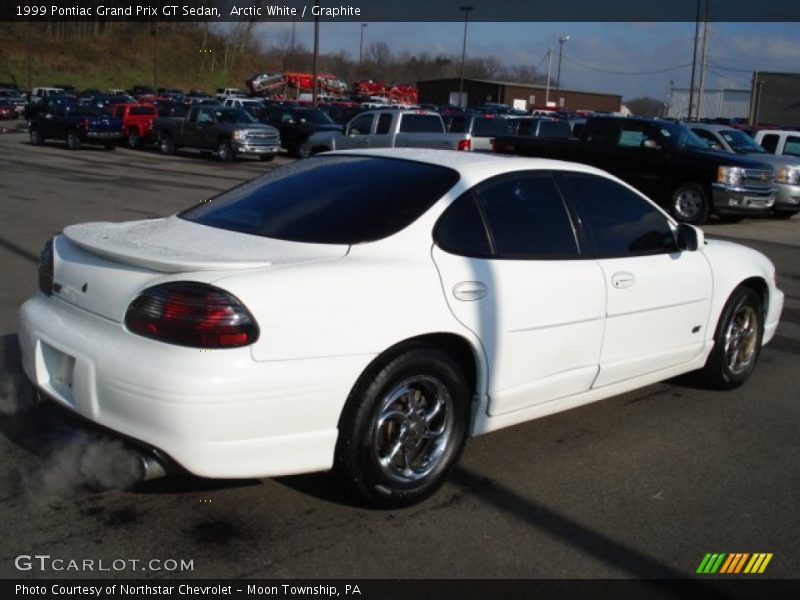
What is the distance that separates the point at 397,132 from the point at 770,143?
30.1ft

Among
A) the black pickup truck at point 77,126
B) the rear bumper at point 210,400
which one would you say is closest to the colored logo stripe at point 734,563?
the rear bumper at point 210,400

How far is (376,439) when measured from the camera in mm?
3729

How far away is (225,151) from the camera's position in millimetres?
28594

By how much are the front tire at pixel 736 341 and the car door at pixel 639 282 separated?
13.1 inches

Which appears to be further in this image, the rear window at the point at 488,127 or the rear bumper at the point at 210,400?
the rear window at the point at 488,127

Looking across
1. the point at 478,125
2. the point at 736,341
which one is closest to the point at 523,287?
the point at 736,341

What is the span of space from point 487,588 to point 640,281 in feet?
7.26

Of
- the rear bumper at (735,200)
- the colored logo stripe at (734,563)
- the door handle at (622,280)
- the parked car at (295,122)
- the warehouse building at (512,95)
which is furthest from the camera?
the warehouse building at (512,95)

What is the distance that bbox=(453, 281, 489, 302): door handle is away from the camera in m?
3.96

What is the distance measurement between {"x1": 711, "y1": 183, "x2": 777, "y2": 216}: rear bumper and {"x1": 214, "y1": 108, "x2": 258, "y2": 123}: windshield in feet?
59.1

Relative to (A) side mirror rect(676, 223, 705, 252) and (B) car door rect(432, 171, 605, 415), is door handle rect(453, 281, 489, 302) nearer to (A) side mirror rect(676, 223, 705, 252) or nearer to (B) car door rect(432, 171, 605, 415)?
(B) car door rect(432, 171, 605, 415)

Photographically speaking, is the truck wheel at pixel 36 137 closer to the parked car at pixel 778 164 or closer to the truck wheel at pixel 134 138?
the truck wheel at pixel 134 138

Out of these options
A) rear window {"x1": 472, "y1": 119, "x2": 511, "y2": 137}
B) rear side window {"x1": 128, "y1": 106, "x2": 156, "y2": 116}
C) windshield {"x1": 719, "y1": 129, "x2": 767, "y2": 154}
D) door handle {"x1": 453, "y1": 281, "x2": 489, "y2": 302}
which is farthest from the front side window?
rear side window {"x1": 128, "y1": 106, "x2": 156, "y2": 116}

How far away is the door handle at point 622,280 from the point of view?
4.69m
